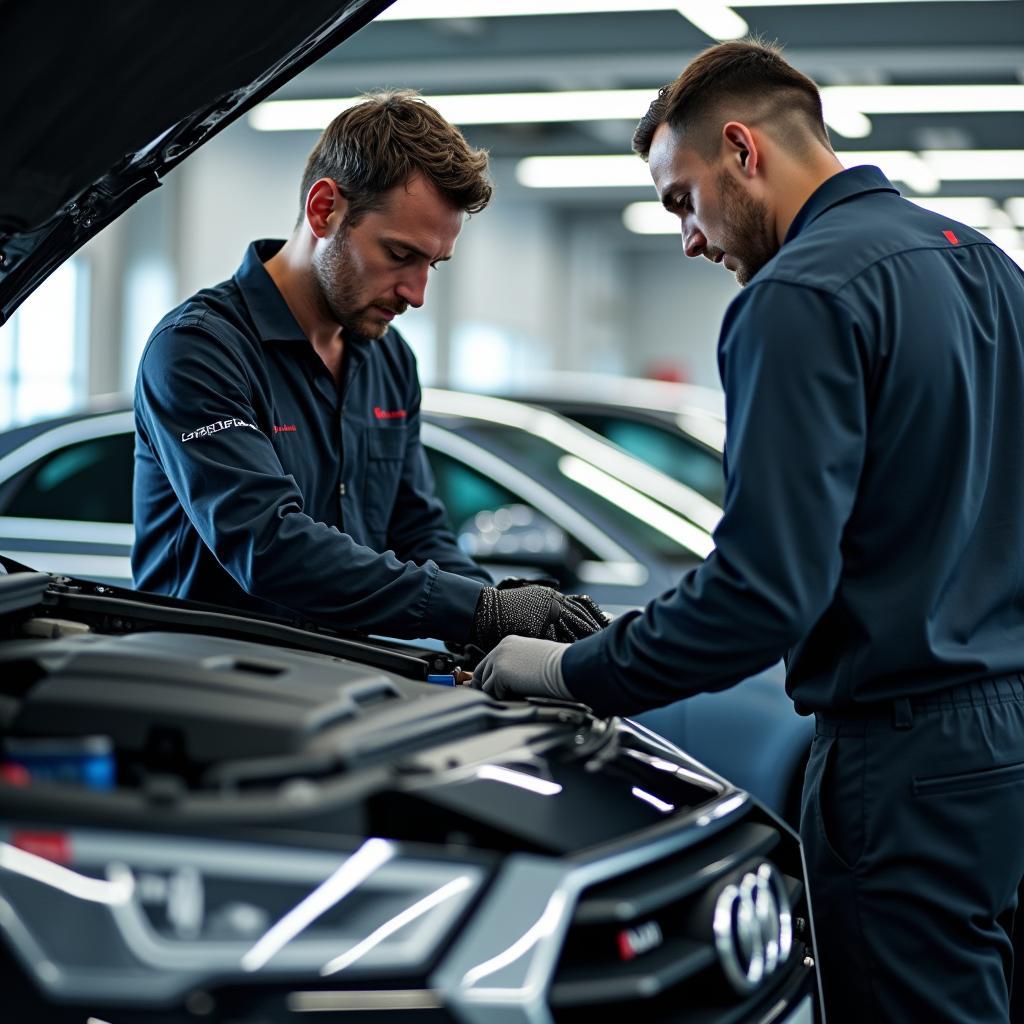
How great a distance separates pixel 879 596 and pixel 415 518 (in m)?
1.19

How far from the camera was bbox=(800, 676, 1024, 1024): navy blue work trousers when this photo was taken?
1.53 m

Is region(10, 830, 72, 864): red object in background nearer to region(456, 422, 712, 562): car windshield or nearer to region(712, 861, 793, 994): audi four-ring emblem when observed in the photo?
region(712, 861, 793, 994): audi four-ring emblem

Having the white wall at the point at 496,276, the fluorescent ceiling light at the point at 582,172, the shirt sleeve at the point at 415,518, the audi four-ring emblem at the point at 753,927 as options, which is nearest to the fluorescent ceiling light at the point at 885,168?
the fluorescent ceiling light at the point at 582,172

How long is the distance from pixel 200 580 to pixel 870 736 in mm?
1154

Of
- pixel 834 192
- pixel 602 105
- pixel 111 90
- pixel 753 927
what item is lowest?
pixel 753 927

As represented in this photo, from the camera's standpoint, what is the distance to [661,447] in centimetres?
470

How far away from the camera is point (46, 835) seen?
1021 mm

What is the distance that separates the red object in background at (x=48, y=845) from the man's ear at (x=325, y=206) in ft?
4.72

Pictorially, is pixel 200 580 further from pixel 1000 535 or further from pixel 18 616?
pixel 1000 535

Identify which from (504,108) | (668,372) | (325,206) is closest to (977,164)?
(504,108)

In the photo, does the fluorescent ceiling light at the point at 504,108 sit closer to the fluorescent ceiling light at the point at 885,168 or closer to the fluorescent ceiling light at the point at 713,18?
the fluorescent ceiling light at the point at 885,168

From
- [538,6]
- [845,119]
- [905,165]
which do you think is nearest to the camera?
[538,6]

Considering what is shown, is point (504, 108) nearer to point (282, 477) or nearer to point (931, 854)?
point (282, 477)

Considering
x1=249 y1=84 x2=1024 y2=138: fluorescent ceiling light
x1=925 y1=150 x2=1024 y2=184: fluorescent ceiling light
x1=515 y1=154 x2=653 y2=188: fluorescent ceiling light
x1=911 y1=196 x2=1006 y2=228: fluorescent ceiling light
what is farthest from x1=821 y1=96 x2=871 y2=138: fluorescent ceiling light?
x1=911 y1=196 x2=1006 y2=228: fluorescent ceiling light
